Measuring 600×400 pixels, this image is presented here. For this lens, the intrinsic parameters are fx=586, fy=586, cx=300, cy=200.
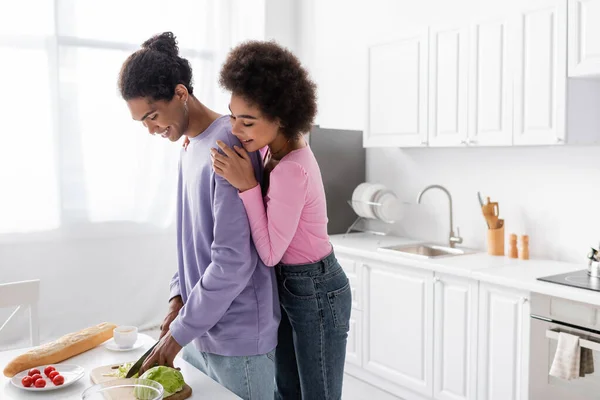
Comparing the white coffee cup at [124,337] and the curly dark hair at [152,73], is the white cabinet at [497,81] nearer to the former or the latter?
the curly dark hair at [152,73]

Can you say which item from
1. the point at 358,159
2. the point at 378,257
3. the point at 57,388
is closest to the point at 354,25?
the point at 358,159

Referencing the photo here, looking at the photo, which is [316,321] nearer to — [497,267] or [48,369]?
[48,369]

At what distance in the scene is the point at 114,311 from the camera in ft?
14.2

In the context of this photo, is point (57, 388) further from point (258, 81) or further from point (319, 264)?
point (258, 81)

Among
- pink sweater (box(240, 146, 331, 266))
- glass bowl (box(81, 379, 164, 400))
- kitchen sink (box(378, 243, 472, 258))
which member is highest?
pink sweater (box(240, 146, 331, 266))

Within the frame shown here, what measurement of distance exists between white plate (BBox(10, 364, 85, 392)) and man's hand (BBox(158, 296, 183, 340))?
0.24 m

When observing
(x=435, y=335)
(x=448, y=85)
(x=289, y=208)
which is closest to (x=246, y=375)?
(x=289, y=208)

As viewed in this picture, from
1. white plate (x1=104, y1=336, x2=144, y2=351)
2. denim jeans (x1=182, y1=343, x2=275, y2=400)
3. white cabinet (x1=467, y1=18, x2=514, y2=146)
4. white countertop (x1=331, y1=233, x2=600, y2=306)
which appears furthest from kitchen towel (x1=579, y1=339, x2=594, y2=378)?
white plate (x1=104, y1=336, x2=144, y2=351)

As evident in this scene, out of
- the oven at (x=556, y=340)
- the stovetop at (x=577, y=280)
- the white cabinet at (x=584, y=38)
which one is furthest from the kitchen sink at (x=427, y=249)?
the white cabinet at (x=584, y=38)

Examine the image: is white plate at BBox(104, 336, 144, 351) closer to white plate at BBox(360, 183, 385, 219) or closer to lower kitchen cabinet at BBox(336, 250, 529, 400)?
lower kitchen cabinet at BBox(336, 250, 529, 400)

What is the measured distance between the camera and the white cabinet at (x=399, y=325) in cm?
303

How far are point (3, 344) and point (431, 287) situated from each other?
283 centimetres

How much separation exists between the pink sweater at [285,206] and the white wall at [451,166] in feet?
6.26

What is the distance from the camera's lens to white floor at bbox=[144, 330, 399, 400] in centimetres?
327
